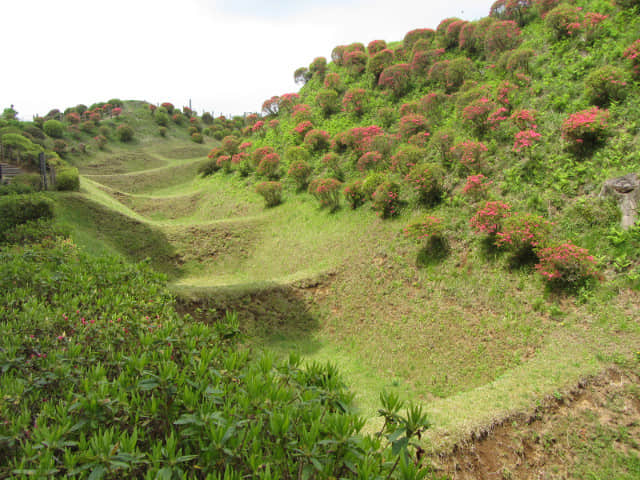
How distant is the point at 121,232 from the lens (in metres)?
14.7

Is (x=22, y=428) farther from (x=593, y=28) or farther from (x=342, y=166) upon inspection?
(x=593, y=28)

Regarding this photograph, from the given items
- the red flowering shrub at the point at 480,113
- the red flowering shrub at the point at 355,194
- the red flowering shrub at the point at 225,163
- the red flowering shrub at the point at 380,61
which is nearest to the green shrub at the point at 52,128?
the red flowering shrub at the point at 225,163

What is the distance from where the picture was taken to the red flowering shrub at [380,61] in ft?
76.8

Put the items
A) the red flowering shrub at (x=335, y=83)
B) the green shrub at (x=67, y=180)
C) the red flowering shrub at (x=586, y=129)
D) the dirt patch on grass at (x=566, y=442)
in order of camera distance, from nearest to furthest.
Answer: the dirt patch on grass at (x=566, y=442) → the red flowering shrub at (x=586, y=129) → the green shrub at (x=67, y=180) → the red flowering shrub at (x=335, y=83)

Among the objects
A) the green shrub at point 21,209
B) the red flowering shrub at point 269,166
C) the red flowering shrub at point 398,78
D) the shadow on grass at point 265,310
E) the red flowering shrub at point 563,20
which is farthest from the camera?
the red flowering shrub at point 269,166

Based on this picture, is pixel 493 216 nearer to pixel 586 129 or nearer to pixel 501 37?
pixel 586 129

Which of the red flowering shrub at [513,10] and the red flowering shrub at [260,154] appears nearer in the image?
the red flowering shrub at [513,10]

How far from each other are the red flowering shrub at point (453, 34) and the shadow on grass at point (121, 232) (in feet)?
74.5

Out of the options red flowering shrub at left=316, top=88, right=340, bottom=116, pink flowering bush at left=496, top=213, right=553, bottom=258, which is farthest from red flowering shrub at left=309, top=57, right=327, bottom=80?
pink flowering bush at left=496, top=213, right=553, bottom=258

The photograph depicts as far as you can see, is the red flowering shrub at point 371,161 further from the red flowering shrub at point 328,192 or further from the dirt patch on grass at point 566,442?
the dirt patch on grass at point 566,442

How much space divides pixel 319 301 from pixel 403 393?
4.63m

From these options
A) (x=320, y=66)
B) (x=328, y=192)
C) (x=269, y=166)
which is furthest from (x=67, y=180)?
(x=320, y=66)

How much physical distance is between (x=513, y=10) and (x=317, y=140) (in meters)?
14.4

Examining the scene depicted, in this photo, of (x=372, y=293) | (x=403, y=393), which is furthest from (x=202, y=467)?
(x=372, y=293)
